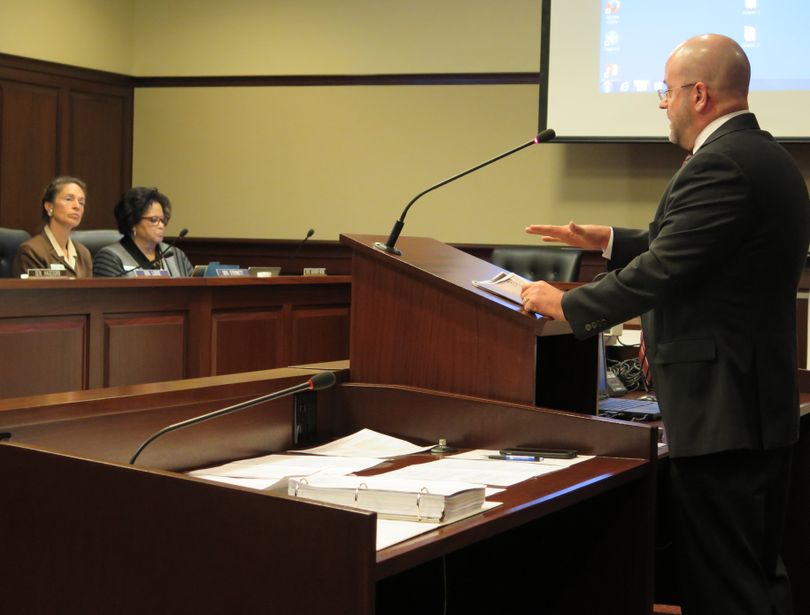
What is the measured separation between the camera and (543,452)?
6.79 ft

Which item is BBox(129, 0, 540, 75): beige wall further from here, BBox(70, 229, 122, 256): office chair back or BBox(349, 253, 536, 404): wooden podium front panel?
BBox(349, 253, 536, 404): wooden podium front panel

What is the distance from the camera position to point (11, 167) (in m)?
7.39

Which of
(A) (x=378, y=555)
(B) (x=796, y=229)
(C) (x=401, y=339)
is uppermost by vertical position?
(B) (x=796, y=229)

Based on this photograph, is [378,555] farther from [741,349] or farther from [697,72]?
[697,72]

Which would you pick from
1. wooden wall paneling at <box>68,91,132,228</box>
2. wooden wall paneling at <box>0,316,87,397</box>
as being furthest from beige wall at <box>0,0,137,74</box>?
wooden wall paneling at <box>0,316,87,397</box>

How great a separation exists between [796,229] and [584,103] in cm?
459

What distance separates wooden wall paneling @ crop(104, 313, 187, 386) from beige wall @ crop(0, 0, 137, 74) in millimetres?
3263

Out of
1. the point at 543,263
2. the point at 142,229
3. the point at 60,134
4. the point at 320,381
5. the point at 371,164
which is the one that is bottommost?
the point at 320,381

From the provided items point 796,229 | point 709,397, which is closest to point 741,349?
point 709,397

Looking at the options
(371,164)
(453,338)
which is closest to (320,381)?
(453,338)

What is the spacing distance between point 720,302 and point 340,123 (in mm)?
5907

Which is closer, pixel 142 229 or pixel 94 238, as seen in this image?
pixel 142 229

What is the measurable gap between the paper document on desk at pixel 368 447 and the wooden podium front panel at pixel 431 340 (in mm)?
148

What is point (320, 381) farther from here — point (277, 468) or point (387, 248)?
point (387, 248)
